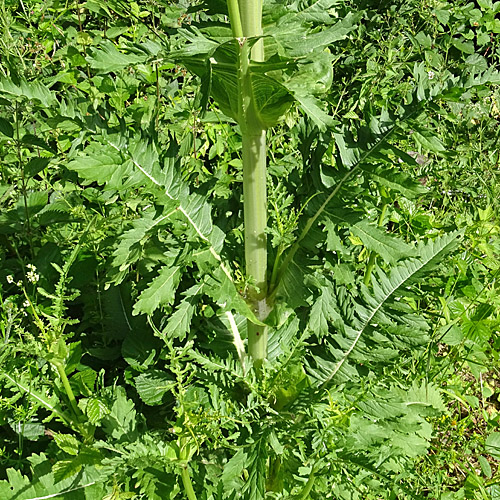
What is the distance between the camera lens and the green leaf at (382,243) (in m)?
1.59

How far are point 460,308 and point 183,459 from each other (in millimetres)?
1430

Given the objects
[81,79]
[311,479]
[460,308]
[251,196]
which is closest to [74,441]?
[311,479]

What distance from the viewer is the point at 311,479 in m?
1.49

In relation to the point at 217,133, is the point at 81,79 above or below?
above

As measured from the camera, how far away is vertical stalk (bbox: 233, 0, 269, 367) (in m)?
1.38

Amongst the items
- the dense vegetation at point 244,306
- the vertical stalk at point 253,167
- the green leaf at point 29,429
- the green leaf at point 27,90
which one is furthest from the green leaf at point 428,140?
the green leaf at point 29,429

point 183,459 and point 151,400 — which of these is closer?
point 183,459

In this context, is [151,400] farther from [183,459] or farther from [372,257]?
[372,257]

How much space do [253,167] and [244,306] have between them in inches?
15.1

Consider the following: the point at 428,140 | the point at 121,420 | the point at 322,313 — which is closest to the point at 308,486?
the point at 322,313

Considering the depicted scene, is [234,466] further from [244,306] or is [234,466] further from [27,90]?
[27,90]

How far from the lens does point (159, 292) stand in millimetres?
1582

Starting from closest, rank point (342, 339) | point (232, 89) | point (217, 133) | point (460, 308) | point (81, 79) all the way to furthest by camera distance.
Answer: point (232, 89), point (342, 339), point (460, 308), point (217, 133), point (81, 79)

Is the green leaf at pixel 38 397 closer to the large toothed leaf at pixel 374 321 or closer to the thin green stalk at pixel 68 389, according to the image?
the thin green stalk at pixel 68 389
